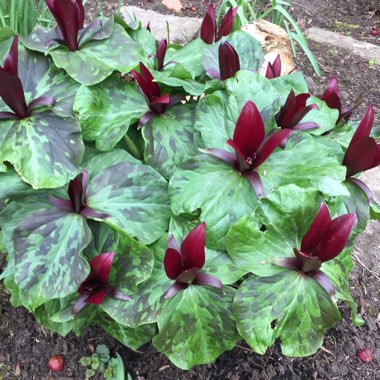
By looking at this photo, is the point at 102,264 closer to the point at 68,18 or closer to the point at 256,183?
the point at 256,183

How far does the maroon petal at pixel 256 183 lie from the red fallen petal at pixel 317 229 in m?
0.14

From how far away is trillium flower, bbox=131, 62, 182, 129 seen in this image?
1.24m

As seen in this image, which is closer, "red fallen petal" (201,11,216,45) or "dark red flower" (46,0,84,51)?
"dark red flower" (46,0,84,51)

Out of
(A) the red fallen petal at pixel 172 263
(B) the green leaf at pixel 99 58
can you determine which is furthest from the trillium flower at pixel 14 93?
(A) the red fallen petal at pixel 172 263

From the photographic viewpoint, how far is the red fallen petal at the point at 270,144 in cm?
112

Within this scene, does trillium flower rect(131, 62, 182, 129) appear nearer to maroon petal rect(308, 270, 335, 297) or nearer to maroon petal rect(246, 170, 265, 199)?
maroon petal rect(246, 170, 265, 199)

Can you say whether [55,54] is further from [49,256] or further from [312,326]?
[312,326]

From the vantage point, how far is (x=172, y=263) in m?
1.08

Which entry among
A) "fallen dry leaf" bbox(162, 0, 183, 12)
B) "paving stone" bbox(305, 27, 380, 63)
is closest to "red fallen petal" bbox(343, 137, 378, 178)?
"paving stone" bbox(305, 27, 380, 63)

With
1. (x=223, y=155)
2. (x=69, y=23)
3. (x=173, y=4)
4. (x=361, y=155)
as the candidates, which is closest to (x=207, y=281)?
(x=223, y=155)

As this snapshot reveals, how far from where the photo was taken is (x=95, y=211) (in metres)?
1.16

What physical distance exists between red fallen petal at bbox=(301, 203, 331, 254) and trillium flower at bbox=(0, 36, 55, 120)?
0.76 m

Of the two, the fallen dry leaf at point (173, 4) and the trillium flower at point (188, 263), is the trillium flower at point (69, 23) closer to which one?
the trillium flower at point (188, 263)

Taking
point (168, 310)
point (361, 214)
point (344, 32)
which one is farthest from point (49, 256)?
point (344, 32)
